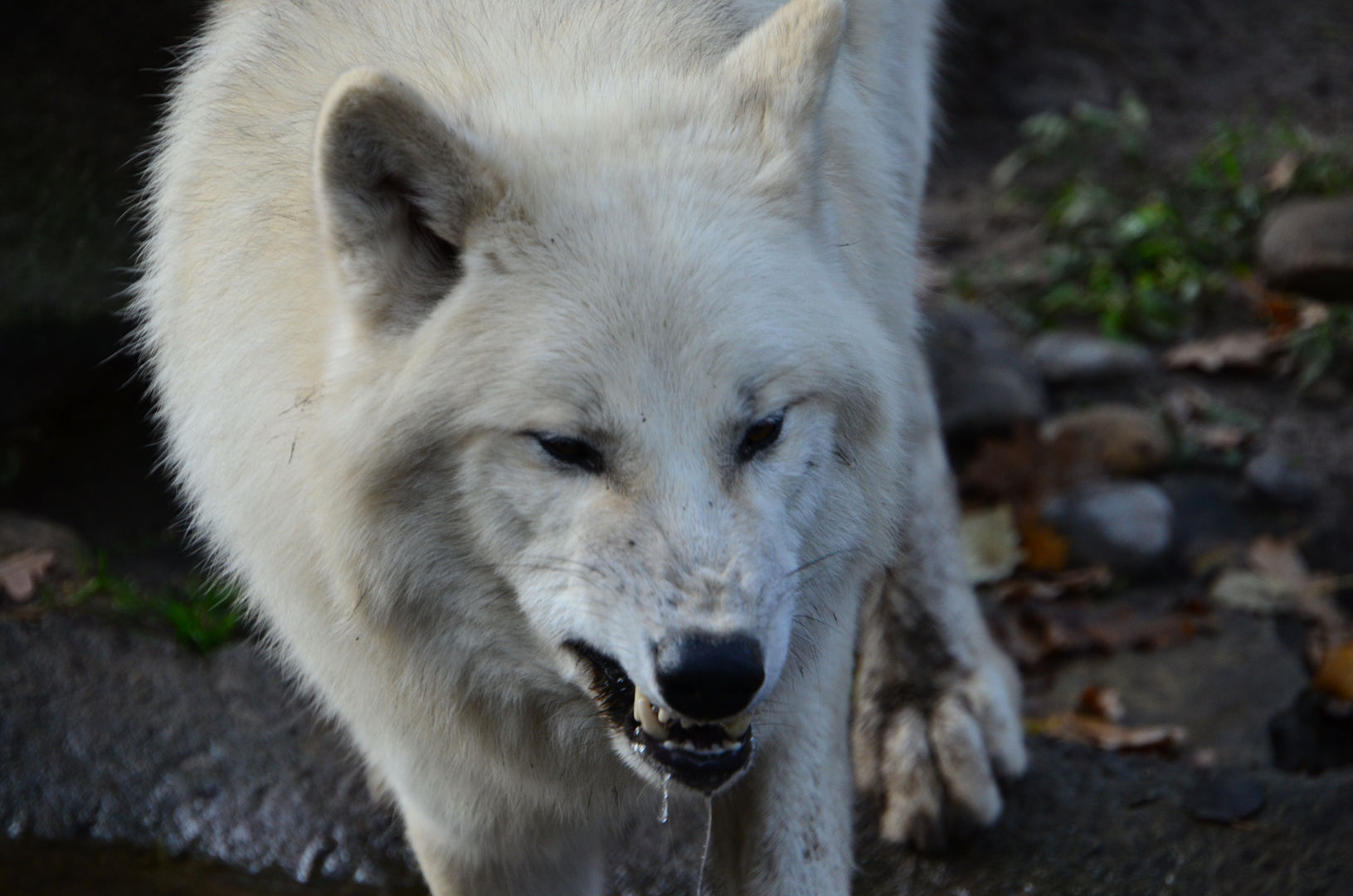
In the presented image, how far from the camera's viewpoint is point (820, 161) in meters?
2.37

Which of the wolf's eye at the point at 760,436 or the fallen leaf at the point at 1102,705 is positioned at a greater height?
the wolf's eye at the point at 760,436

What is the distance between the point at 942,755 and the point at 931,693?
0.22 meters

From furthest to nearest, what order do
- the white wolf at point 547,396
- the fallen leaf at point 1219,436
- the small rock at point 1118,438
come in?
the fallen leaf at point 1219,436 → the small rock at point 1118,438 → the white wolf at point 547,396

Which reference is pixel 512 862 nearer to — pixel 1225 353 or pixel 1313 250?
pixel 1225 353

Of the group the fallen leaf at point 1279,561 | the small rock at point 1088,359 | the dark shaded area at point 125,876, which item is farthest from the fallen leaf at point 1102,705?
the dark shaded area at point 125,876

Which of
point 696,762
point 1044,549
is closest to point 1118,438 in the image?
point 1044,549

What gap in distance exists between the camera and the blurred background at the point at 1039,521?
3.34 m

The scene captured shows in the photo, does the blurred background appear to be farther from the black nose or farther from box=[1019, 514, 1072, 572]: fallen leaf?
the black nose

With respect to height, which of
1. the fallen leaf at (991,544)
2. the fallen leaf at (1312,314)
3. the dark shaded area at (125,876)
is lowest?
the fallen leaf at (991,544)

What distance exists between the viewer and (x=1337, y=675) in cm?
421

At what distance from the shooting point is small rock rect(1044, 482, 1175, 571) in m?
4.91

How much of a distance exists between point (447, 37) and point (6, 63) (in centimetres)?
286

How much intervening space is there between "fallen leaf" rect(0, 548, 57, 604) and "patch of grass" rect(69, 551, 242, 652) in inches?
5.4

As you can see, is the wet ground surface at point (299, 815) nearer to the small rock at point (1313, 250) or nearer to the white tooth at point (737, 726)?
the white tooth at point (737, 726)
